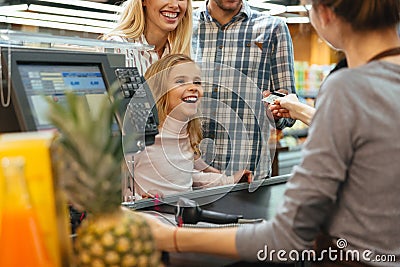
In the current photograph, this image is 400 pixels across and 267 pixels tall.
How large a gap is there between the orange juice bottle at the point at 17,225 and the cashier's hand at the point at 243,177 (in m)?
1.01

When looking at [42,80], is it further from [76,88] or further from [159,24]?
[159,24]

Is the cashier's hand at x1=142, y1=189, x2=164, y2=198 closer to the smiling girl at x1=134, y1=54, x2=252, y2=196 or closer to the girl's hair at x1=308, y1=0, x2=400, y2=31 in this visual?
the smiling girl at x1=134, y1=54, x2=252, y2=196

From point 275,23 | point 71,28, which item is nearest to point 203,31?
point 275,23

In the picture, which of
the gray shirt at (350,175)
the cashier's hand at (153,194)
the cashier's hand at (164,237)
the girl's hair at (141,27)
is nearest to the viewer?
the gray shirt at (350,175)

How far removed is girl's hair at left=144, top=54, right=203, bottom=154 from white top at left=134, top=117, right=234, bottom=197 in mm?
37

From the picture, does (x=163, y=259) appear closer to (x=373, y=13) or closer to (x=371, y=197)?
(x=371, y=197)

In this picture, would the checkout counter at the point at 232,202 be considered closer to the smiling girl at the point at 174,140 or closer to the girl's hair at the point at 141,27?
the smiling girl at the point at 174,140

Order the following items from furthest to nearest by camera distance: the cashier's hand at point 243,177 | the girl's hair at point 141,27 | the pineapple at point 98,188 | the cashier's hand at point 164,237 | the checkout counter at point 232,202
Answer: the girl's hair at point 141,27, the cashier's hand at point 243,177, the checkout counter at point 232,202, the cashier's hand at point 164,237, the pineapple at point 98,188

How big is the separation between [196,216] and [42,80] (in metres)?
0.50

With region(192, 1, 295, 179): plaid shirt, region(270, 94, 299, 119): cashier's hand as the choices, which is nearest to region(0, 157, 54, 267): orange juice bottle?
region(270, 94, 299, 119): cashier's hand

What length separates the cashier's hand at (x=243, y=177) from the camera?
5.84ft

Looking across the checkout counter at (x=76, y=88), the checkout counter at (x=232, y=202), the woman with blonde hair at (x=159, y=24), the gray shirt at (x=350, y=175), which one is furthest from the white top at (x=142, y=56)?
the gray shirt at (x=350, y=175)

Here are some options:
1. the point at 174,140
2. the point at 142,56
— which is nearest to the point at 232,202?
the point at 174,140

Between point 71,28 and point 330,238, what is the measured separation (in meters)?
2.53
